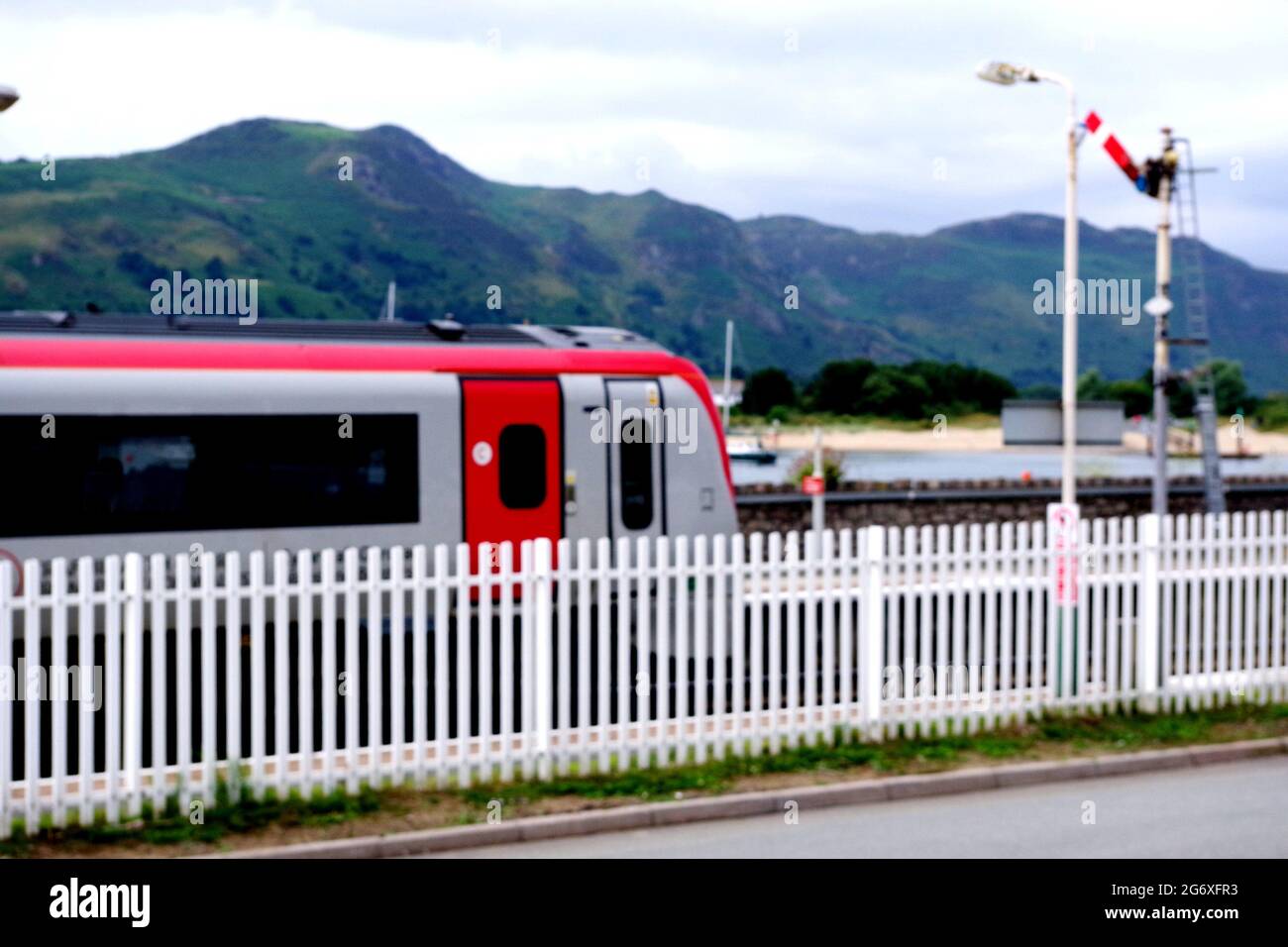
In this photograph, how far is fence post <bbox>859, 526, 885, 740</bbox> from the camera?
34.9ft

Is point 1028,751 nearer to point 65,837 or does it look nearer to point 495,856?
point 495,856

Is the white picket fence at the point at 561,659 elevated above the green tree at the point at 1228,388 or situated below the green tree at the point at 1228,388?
below

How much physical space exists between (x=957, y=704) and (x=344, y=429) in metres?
6.24

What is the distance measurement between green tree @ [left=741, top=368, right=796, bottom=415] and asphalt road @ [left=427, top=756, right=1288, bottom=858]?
9275 cm

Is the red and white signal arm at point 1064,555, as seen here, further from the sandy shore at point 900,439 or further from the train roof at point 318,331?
the sandy shore at point 900,439

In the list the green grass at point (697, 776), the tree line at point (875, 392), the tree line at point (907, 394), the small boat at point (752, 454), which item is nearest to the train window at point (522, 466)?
the green grass at point (697, 776)

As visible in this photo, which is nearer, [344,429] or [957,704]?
[957,704]

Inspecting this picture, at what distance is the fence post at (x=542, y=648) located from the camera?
9500mm

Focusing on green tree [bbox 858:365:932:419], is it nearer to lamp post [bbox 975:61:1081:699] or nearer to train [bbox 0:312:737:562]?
lamp post [bbox 975:61:1081:699]

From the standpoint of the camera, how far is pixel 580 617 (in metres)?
9.59

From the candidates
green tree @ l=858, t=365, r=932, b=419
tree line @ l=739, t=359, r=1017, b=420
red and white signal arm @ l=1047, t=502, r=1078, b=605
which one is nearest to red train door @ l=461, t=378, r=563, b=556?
red and white signal arm @ l=1047, t=502, r=1078, b=605

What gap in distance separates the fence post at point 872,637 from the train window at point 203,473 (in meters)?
5.10
